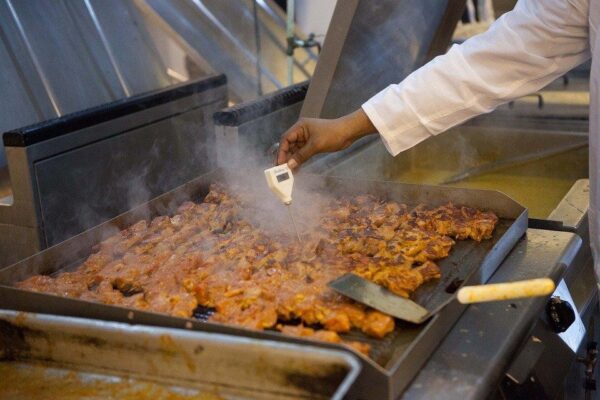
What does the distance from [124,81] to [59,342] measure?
2678 millimetres

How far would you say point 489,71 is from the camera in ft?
7.40

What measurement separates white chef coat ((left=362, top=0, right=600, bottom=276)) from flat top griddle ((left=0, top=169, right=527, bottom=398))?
233mm

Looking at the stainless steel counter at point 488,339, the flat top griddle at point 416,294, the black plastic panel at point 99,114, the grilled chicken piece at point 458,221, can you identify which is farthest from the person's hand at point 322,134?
the black plastic panel at point 99,114

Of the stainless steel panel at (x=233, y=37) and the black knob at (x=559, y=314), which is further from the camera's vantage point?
the stainless steel panel at (x=233, y=37)

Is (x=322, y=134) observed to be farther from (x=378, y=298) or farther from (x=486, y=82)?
(x=378, y=298)

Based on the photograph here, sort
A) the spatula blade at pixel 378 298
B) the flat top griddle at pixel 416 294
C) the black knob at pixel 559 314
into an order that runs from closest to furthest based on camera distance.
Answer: the flat top griddle at pixel 416 294, the spatula blade at pixel 378 298, the black knob at pixel 559 314

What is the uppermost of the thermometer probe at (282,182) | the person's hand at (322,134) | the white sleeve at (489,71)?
the white sleeve at (489,71)

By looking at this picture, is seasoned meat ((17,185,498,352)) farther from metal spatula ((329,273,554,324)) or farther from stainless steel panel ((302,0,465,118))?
stainless steel panel ((302,0,465,118))

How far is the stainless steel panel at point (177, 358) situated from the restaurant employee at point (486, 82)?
1030mm

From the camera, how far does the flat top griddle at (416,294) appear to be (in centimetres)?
146

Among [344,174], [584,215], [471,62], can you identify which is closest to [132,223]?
[344,174]

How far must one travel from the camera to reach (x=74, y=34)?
12.5ft

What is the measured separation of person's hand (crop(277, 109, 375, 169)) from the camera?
2.39 meters

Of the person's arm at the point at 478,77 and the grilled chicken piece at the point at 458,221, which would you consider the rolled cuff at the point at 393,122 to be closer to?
the person's arm at the point at 478,77
